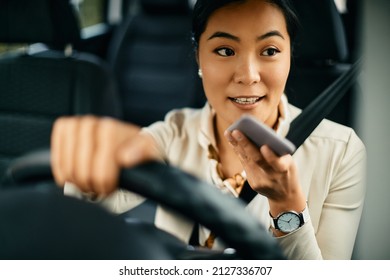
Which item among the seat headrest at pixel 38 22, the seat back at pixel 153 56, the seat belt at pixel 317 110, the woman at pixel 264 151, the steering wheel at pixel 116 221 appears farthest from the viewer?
the seat back at pixel 153 56

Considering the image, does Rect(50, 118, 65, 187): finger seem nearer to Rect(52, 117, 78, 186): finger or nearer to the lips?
Rect(52, 117, 78, 186): finger

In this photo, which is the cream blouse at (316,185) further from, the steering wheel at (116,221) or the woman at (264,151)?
the steering wheel at (116,221)

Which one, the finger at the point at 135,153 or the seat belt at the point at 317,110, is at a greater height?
the finger at the point at 135,153

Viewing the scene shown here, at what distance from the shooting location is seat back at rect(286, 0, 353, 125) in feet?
3.73

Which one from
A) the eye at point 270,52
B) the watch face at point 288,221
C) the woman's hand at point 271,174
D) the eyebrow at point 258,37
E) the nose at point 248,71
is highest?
the eyebrow at point 258,37

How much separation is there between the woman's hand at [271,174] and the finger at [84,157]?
0.28 meters

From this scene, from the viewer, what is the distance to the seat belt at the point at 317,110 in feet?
3.57

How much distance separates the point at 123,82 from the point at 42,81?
44 cm

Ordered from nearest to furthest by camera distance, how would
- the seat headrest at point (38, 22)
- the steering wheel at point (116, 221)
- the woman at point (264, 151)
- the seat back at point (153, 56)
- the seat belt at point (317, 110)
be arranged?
1. the steering wheel at point (116, 221)
2. the woman at point (264, 151)
3. the seat belt at point (317, 110)
4. the seat headrest at point (38, 22)
5. the seat back at point (153, 56)

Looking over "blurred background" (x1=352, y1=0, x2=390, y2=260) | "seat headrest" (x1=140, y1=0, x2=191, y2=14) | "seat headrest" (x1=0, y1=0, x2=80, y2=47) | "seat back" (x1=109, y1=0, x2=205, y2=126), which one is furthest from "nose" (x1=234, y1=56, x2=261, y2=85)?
"seat headrest" (x1=140, y1=0, x2=191, y2=14)

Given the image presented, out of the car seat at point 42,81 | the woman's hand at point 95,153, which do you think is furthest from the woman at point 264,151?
the car seat at point 42,81

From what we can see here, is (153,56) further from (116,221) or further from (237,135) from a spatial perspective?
(116,221)

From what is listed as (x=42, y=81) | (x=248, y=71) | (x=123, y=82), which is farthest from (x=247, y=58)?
(x=123, y=82)
